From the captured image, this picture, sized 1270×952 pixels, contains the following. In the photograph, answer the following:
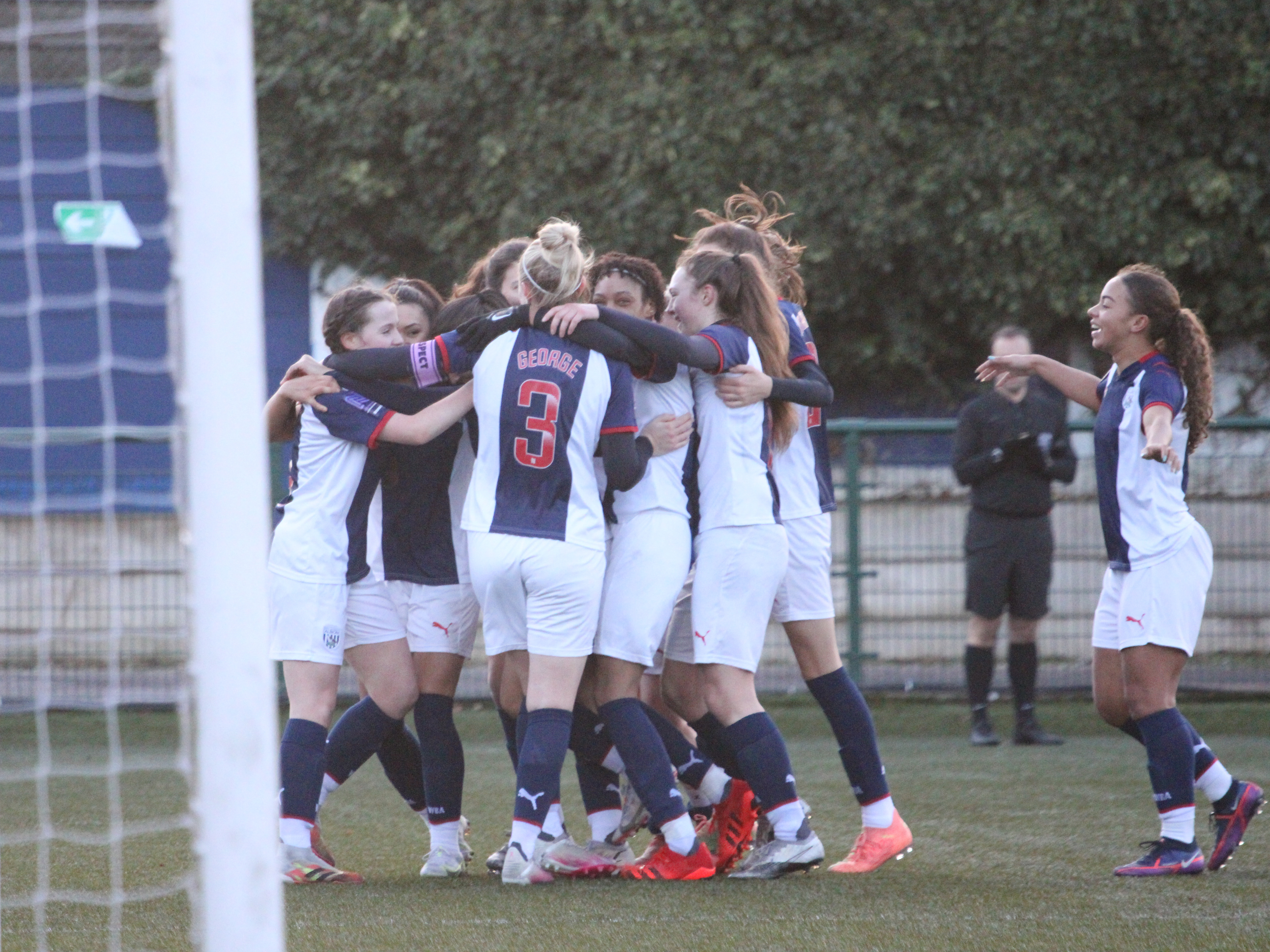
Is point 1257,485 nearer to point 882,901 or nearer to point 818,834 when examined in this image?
point 818,834

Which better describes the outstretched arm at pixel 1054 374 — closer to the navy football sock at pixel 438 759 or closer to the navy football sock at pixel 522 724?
the navy football sock at pixel 522 724

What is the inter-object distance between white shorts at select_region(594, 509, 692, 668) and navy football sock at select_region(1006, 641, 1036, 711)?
3762 mm

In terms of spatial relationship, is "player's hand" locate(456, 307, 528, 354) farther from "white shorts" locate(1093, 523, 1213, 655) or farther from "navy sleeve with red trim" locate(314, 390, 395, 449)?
"white shorts" locate(1093, 523, 1213, 655)

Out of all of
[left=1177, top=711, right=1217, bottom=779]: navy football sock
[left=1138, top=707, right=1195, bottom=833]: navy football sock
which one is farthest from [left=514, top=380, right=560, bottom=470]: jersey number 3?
[left=1177, top=711, right=1217, bottom=779]: navy football sock

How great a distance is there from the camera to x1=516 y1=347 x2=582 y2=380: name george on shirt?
399 centimetres

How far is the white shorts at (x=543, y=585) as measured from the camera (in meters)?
3.93

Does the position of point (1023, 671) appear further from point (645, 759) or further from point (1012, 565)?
point (645, 759)

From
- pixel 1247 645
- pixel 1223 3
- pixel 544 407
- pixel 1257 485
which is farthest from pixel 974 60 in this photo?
pixel 544 407

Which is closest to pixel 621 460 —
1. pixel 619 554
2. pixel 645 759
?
pixel 619 554

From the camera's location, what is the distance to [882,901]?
3834mm

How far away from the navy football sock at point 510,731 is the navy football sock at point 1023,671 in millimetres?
3436

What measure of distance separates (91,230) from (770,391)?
26.2 feet

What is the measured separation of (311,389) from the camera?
13.6ft

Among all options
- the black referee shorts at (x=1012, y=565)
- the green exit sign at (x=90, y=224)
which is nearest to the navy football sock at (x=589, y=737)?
the black referee shorts at (x=1012, y=565)
